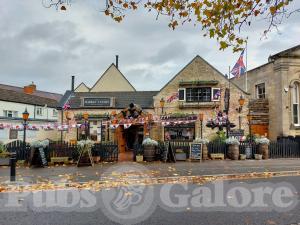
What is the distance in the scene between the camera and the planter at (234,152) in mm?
18125

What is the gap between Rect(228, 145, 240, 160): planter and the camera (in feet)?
59.5

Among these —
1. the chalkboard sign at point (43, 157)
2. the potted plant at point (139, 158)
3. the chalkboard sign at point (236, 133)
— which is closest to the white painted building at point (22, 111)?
the chalkboard sign at point (43, 157)

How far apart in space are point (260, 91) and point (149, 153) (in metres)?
16.2

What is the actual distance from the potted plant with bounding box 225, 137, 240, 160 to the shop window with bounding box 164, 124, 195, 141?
6139mm

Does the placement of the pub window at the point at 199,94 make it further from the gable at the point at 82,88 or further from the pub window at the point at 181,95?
the gable at the point at 82,88

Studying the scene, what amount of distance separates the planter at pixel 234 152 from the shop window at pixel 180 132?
6248mm

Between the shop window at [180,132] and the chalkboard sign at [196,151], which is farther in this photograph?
the shop window at [180,132]

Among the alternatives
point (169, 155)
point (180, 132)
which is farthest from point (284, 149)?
point (169, 155)

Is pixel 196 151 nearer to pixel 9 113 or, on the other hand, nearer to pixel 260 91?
pixel 260 91

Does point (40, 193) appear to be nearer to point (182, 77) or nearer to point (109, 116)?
point (109, 116)

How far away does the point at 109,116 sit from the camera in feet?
80.8

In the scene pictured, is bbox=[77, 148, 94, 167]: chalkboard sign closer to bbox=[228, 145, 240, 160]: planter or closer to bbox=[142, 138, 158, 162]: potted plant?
bbox=[142, 138, 158, 162]: potted plant

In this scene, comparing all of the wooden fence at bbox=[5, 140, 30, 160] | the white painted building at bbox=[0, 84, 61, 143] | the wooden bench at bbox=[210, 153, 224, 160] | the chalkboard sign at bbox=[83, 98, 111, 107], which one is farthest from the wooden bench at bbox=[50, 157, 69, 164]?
the chalkboard sign at bbox=[83, 98, 111, 107]

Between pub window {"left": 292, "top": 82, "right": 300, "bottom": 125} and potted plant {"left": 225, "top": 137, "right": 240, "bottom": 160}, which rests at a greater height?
pub window {"left": 292, "top": 82, "right": 300, "bottom": 125}
